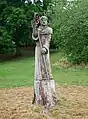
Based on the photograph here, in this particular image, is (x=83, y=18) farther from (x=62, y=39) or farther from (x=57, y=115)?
(x=57, y=115)

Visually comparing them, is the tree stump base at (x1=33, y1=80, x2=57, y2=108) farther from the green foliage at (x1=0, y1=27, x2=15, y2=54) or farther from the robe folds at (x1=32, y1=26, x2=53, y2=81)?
the green foliage at (x1=0, y1=27, x2=15, y2=54)

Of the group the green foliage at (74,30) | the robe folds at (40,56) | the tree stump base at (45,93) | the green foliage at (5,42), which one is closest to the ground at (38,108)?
the tree stump base at (45,93)

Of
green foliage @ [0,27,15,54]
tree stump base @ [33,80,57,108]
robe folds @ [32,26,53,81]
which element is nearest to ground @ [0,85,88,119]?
tree stump base @ [33,80,57,108]

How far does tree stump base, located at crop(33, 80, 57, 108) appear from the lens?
27.2ft

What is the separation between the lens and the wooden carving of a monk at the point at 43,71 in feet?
27.2

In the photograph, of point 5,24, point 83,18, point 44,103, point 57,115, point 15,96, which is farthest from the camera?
point 5,24

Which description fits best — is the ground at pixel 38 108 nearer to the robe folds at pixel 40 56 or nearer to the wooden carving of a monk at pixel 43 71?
the wooden carving of a monk at pixel 43 71

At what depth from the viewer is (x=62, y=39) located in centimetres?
2255

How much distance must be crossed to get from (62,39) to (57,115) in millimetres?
14976

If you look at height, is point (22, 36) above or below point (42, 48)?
below

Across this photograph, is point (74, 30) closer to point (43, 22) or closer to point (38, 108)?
point (43, 22)

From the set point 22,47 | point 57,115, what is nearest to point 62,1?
point 22,47

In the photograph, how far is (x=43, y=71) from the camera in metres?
8.33

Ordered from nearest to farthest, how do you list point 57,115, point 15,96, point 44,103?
point 57,115 < point 44,103 < point 15,96
